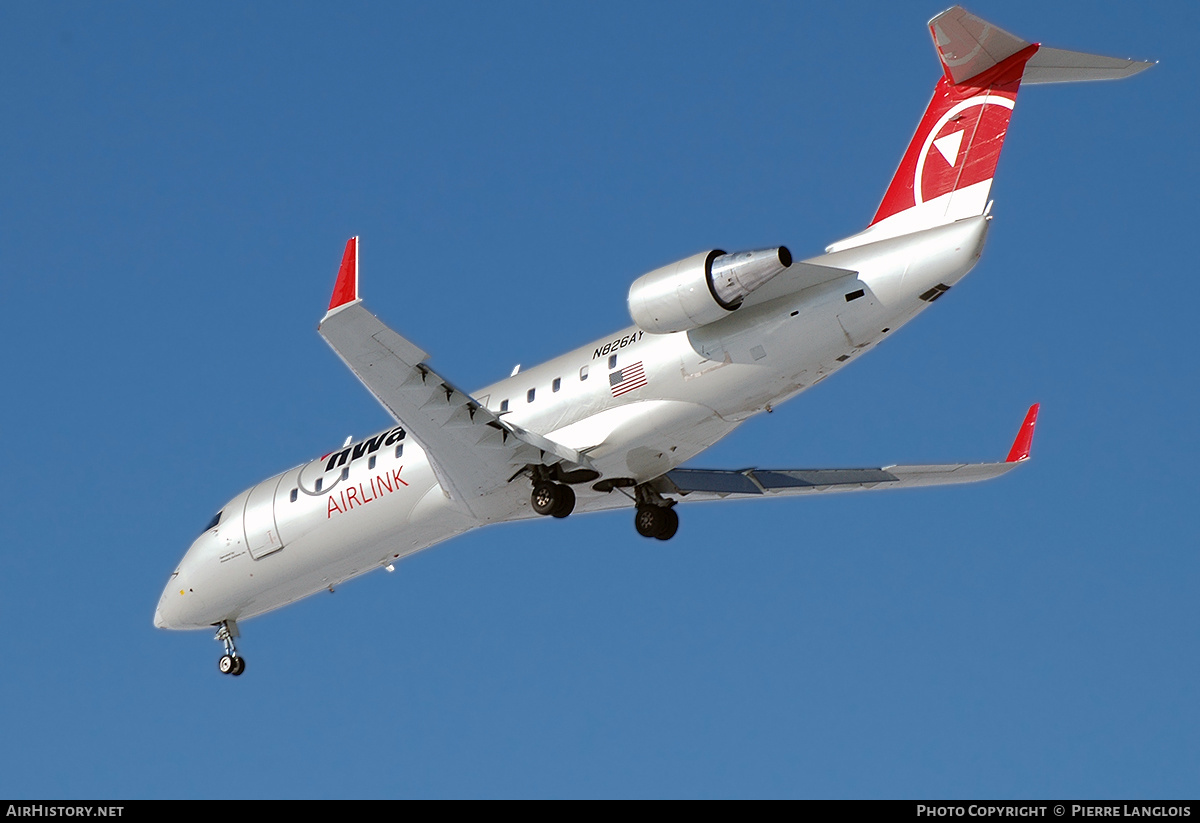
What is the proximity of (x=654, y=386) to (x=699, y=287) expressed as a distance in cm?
237

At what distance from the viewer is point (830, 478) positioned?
2906 centimetres

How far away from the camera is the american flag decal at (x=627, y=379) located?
24.0m

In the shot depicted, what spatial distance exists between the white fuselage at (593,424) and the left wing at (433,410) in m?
0.53

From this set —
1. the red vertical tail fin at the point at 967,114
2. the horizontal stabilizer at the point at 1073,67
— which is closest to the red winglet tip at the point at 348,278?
the red vertical tail fin at the point at 967,114

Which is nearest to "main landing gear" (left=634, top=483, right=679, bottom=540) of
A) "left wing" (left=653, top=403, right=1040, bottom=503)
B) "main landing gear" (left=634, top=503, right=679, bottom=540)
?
"main landing gear" (left=634, top=503, right=679, bottom=540)

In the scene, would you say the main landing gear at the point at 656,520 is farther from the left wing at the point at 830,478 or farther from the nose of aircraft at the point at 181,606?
the nose of aircraft at the point at 181,606

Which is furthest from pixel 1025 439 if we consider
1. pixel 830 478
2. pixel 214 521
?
pixel 214 521

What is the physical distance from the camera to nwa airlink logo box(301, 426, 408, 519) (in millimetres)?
26531

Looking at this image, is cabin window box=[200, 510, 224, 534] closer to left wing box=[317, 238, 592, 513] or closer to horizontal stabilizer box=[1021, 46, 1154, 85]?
left wing box=[317, 238, 592, 513]

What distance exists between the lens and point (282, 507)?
27.9 m

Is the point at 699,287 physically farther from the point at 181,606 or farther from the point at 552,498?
the point at 181,606
